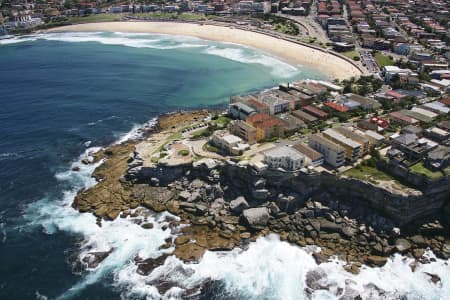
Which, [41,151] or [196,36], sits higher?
[196,36]

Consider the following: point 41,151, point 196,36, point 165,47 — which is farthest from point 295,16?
point 41,151

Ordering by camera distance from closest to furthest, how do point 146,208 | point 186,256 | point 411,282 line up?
point 411,282, point 186,256, point 146,208

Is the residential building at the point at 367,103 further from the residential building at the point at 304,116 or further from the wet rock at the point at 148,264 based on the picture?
the wet rock at the point at 148,264

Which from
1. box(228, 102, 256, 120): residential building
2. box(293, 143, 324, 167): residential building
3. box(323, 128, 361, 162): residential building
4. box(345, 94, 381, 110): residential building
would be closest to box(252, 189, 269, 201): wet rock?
box(293, 143, 324, 167): residential building

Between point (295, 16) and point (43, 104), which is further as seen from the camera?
point (295, 16)

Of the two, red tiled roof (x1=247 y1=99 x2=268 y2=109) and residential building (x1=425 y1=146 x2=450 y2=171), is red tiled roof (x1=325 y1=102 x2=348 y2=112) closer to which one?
red tiled roof (x1=247 y1=99 x2=268 y2=109)

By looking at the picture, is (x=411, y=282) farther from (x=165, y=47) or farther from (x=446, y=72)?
(x=165, y=47)

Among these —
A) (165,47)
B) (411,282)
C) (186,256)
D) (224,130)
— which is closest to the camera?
(411,282)

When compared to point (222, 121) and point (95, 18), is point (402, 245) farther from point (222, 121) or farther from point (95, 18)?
point (95, 18)

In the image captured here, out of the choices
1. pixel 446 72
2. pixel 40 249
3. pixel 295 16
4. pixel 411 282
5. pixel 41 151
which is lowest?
pixel 411 282
